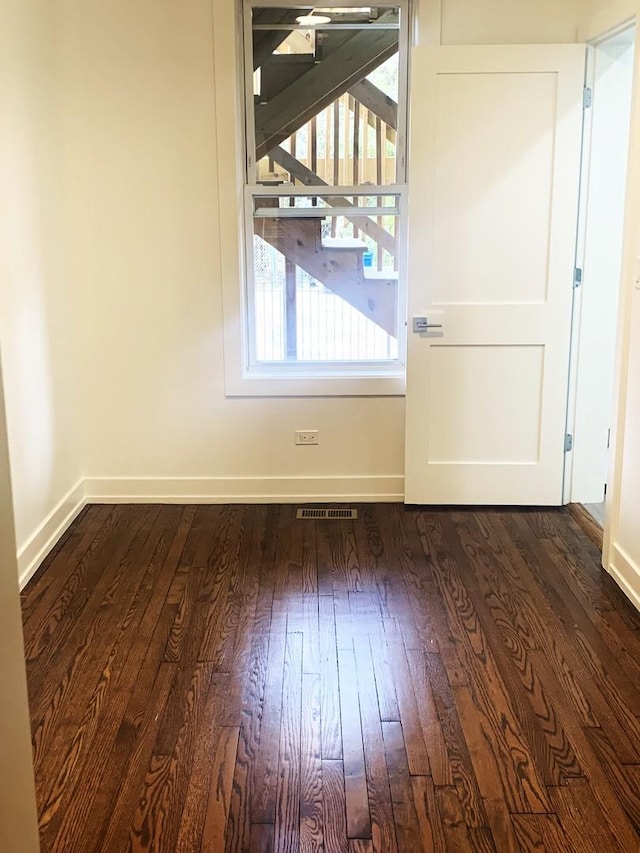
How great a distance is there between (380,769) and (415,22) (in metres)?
3.16

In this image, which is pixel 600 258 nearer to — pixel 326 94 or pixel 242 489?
pixel 326 94

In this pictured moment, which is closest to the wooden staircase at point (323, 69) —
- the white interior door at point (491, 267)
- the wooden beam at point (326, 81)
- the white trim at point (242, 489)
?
the wooden beam at point (326, 81)

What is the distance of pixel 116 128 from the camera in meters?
3.76

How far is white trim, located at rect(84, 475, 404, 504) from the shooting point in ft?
13.5

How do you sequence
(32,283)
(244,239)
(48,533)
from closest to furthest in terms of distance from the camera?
(32,283)
(48,533)
(244,239)

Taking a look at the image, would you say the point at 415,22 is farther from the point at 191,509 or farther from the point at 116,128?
the point at 191,509

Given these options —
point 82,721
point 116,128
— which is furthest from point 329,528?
point 116,128

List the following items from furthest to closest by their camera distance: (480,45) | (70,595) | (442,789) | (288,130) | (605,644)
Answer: (288,130) < (480,45) < (70,595) < (605,644) < (442,789)

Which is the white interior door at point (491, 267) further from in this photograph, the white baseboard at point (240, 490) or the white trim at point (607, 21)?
the white baseboard at point (240, 490)

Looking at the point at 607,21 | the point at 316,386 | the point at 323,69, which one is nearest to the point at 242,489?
the point at 316,386

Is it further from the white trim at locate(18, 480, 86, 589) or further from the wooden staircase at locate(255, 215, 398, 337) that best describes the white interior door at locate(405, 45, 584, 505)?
the white trim at locate(18, 480, 86, 589)

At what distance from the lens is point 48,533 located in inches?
141

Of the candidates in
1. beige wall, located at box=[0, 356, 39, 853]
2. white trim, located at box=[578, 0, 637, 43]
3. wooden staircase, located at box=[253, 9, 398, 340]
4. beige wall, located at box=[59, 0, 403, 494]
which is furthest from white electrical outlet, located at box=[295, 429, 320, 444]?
beige wall, located at box=[0, 356, 39, 853]

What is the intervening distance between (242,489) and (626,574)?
6.18 feet
